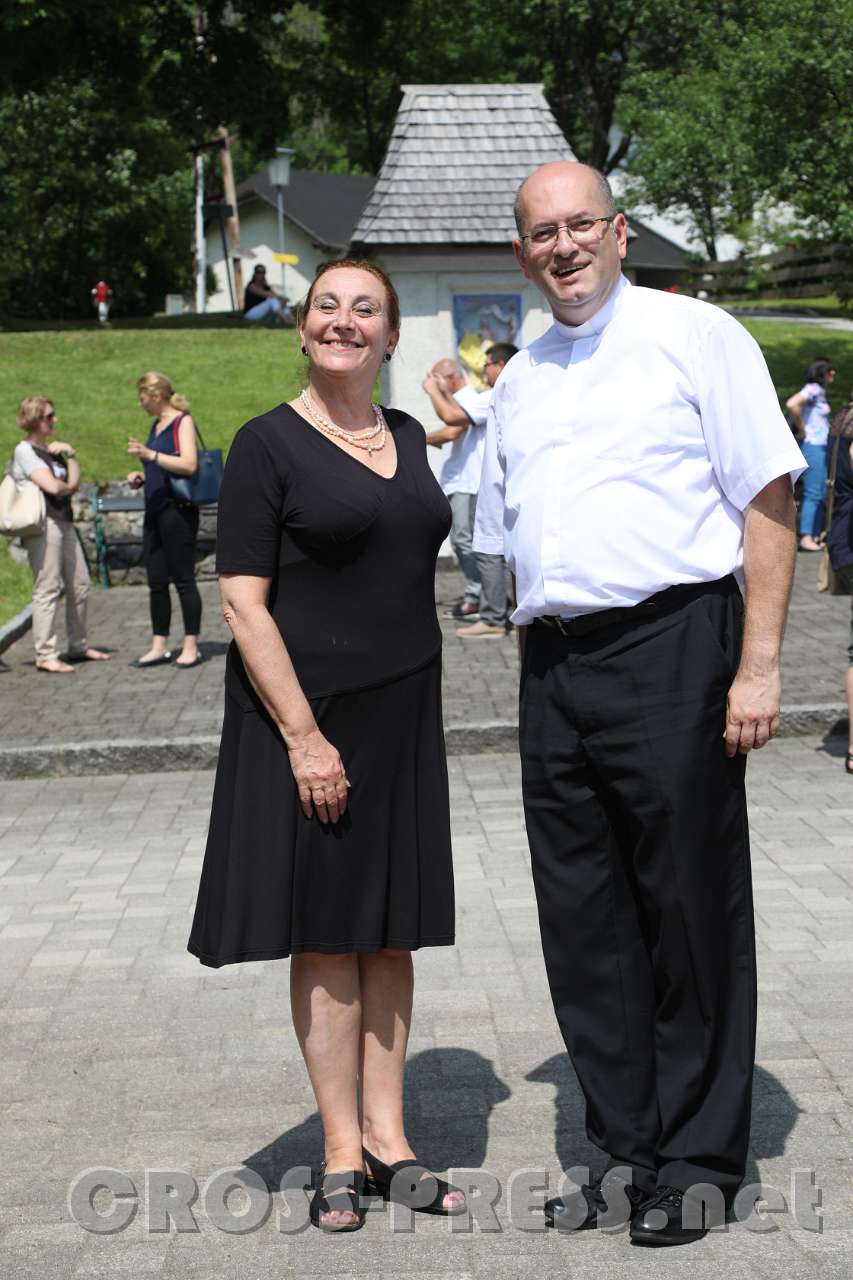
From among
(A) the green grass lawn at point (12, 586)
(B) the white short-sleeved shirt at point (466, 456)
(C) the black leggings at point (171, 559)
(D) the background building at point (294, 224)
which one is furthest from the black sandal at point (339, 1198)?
(D) the background building at point (294, 224)

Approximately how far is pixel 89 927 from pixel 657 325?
354cm

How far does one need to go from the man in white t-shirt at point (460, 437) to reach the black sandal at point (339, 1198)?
27.7 ft

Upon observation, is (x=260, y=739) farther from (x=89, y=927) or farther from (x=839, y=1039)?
(x=89, y=927)

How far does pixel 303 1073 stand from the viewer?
4.71m

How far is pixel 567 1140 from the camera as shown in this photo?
13.8 ft

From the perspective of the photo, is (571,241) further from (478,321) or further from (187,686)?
(478,321)

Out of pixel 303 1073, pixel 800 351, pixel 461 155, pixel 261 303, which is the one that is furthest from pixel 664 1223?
pixel 261 303

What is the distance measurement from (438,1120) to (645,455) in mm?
1860

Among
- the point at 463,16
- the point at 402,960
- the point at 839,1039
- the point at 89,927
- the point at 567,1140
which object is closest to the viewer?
the point at 402,960

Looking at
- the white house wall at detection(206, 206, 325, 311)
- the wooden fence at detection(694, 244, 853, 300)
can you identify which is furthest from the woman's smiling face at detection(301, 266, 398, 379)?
the white house wall at detection(206, 206, 325, 311)

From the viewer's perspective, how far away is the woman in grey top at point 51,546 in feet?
39.1

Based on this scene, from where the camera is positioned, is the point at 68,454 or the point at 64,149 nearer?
the point at 68,454

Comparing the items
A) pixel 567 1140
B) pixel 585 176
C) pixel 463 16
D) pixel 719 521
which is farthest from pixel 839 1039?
pixel 463 16

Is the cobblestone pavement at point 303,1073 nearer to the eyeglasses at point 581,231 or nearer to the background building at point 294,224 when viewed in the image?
the eyeglasses at point 581,231
